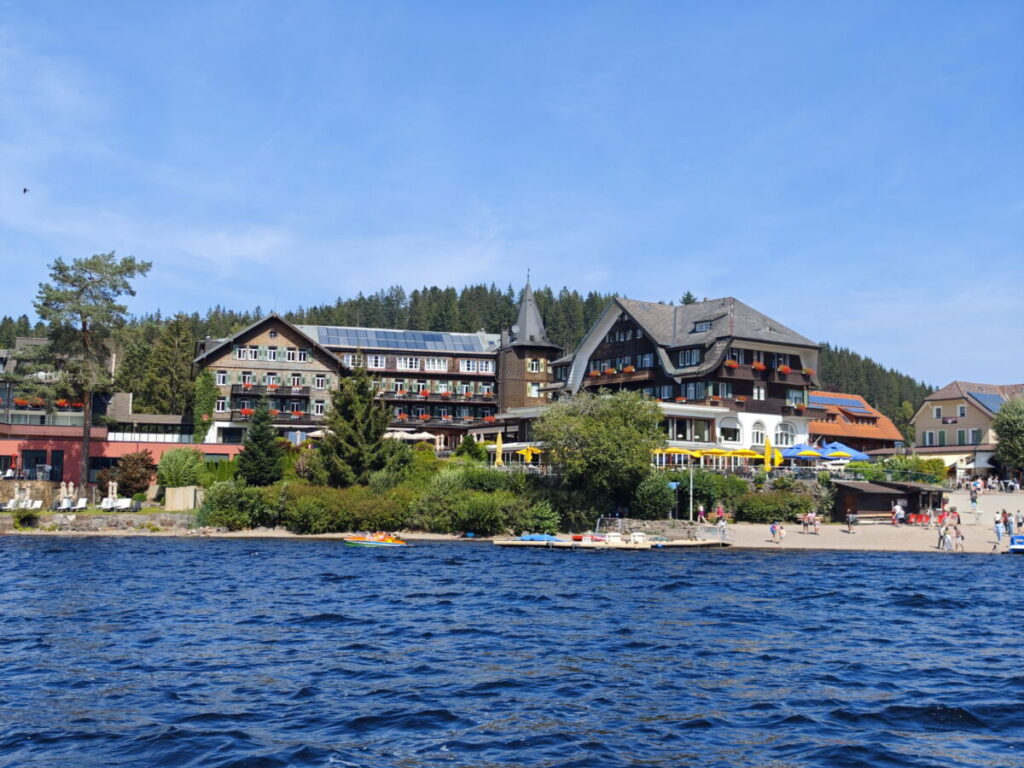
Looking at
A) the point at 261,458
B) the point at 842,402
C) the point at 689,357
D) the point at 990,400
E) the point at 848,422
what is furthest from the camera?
the point at 842,402

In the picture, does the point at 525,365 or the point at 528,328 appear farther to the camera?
the point at 528,328

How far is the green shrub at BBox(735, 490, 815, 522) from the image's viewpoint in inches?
2240

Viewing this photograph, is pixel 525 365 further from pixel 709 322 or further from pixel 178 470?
pixel 178 470

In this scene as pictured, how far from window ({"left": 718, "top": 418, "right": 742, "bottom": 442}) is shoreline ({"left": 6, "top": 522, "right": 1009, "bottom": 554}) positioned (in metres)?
15.4

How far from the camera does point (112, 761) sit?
562 inches

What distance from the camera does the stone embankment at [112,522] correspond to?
5741 centimetres

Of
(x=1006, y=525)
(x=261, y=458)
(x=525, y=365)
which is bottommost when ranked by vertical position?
(x=1006, y=525)

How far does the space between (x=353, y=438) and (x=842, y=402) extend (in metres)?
72.7

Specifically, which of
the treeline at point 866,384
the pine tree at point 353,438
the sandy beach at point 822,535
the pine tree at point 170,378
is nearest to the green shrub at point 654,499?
the sandy beach at point 822,535

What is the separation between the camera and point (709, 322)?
76375 millimetres

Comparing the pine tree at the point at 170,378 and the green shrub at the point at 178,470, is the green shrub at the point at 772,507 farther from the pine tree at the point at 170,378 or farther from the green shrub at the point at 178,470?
the pine tree at the point at 170,378

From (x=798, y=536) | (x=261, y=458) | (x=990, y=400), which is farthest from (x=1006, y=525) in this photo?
(x=261, y=458)

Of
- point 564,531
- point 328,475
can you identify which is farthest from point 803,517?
point 328,475

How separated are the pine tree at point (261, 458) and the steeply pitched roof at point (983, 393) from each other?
6029 cm
